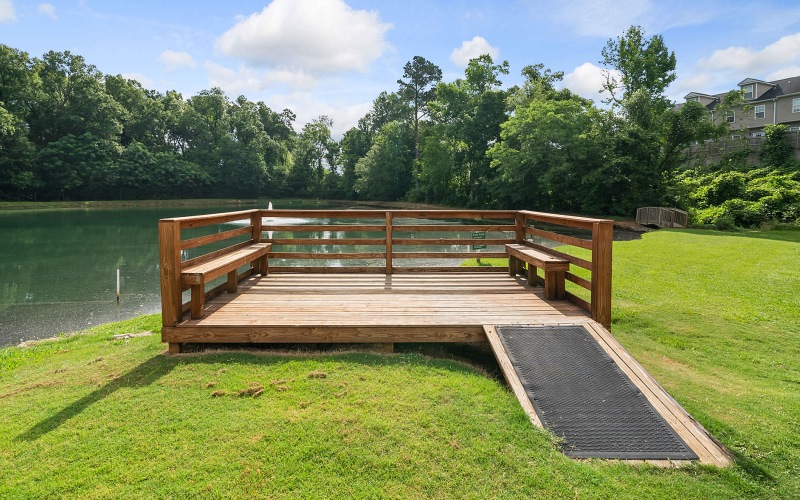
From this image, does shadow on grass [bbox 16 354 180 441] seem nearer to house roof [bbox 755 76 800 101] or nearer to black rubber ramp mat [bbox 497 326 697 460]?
black rubber ramp mat [bbox 497 326 697 460]

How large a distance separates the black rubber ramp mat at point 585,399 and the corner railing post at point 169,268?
2.99 meters

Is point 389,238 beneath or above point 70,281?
above

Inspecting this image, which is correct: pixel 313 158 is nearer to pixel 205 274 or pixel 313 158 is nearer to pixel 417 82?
pixel 417 82

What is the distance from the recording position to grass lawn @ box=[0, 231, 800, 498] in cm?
216

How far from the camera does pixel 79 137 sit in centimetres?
4253

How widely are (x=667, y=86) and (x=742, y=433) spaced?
31712 millimetres

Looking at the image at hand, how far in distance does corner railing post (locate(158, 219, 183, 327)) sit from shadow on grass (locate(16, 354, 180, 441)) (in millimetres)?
376

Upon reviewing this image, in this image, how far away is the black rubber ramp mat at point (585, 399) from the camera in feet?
8.13

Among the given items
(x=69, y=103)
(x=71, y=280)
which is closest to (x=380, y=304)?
(x=71, y=280)

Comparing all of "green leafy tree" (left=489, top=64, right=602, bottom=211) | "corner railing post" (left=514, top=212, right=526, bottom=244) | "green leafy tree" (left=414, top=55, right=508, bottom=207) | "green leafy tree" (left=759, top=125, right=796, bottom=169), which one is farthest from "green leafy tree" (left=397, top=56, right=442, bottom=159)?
"corner railing post" (left=514, top=212, right=526, bottom=244)

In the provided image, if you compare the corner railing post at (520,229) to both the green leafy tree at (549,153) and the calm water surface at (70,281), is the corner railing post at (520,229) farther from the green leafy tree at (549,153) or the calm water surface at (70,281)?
the green leafy tree at (549,153)

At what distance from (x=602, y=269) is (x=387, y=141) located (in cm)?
4359

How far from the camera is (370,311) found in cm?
440

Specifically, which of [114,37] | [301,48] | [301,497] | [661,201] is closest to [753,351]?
[301,497]
